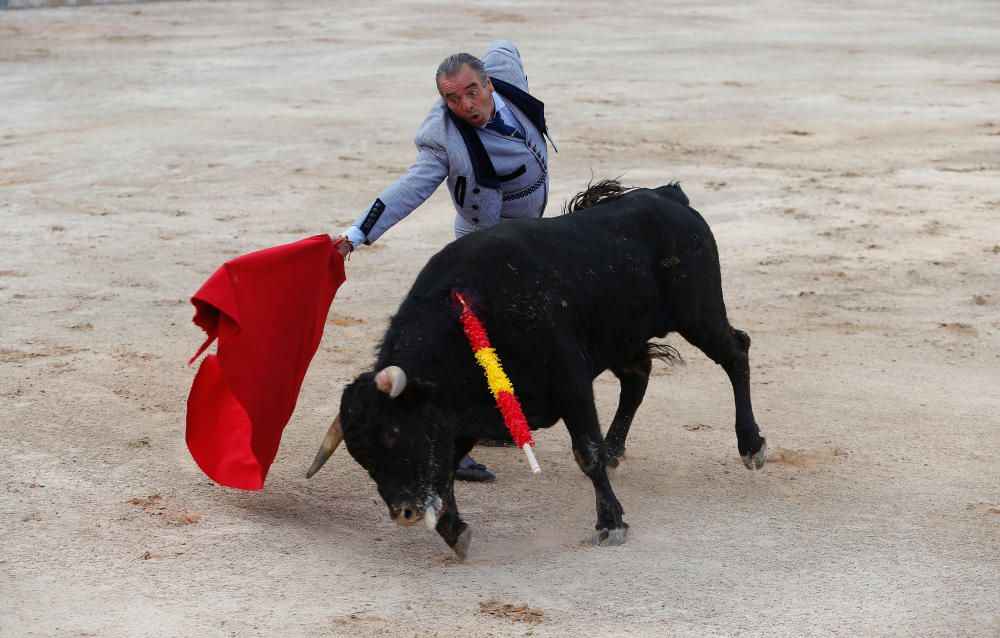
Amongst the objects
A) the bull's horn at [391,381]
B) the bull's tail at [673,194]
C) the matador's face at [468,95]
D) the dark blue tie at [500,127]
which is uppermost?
the matador's face at [468,95]

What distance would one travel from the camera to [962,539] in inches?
174

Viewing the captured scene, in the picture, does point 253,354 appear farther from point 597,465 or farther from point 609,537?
point 609,537

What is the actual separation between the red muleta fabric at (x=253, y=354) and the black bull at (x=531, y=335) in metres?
0.52

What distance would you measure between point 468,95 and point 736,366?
1445 millimetres

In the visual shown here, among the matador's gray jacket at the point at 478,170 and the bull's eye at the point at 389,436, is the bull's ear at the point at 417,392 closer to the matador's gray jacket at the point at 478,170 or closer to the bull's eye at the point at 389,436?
the bull's eye at the point at 389,436

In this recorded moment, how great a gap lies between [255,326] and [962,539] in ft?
8.05

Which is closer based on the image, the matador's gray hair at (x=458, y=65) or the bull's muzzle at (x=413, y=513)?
the bull's muzzle at (x=413, y=513)

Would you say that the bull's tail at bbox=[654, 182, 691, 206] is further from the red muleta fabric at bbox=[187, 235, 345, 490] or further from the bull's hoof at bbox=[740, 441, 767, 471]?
the red muleta fabric at bbox=[187, 235, 345, 490]

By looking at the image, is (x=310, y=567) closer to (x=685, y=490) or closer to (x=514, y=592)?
(x=514, y=592)

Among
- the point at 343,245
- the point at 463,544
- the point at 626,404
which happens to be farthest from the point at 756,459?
the point at 343,245

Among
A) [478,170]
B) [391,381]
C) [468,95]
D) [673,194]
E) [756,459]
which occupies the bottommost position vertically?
[756,459]

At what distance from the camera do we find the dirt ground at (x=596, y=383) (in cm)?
398

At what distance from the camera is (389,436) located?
3943 mm

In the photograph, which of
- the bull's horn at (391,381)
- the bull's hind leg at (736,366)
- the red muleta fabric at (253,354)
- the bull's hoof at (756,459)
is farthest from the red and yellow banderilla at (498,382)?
the bull's hoof at (756,459)
